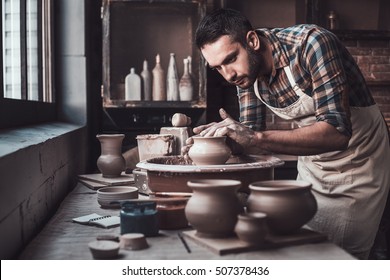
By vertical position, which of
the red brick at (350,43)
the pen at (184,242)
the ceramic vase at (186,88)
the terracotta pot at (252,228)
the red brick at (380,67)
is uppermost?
the red brick at (350,43)

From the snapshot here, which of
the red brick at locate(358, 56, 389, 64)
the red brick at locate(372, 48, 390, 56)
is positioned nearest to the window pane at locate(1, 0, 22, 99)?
the red brick at locate(358, 56, 389, 64)

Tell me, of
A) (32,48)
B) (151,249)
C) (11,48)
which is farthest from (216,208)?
(32,48)

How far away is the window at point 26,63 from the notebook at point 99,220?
0.69 m

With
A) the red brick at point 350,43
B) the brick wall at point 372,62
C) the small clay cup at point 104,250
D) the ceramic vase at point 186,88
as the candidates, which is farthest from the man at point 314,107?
the red brick at point 350,43

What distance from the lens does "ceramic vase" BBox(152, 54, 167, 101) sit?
4.03 metres

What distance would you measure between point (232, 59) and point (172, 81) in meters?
1.97

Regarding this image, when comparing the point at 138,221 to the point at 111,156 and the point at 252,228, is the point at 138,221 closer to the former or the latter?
the point at 252,228

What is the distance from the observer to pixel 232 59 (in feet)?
6.89

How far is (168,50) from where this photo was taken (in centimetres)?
434

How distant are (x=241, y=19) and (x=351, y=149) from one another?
29.0 inches

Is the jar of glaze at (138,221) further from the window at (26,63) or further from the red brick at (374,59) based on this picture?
the red brick at (374,59)

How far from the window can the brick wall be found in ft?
6.83

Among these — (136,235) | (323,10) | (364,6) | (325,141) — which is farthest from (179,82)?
(136,235)

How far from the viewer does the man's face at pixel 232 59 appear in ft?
6.81
